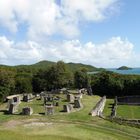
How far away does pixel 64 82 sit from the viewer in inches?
4033

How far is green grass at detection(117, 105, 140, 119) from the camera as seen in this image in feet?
180

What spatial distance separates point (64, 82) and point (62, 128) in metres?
59.8

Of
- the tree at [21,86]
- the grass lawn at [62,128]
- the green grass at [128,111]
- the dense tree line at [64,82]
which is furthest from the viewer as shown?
the tree at [21,86]

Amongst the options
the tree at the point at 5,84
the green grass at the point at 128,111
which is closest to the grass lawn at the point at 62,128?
the green grass at the point at 128,111

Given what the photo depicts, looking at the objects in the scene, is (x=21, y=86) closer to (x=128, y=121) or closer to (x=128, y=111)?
(x=128, y=111)

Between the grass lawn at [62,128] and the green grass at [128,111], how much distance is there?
7892mm

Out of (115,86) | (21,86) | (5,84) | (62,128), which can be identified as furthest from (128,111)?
(21,86)

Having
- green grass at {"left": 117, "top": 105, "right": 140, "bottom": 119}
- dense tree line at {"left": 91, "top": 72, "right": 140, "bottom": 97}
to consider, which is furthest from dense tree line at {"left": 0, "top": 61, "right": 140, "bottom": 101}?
green grass at {"left": 117, "top": 105, "right": 140, "bottom": 119}

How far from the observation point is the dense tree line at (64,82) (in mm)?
86762

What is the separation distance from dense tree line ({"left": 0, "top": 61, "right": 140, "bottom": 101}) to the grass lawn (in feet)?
96.2

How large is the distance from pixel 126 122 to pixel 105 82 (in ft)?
160

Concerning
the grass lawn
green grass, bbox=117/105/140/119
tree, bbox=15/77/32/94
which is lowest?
the grass lawn

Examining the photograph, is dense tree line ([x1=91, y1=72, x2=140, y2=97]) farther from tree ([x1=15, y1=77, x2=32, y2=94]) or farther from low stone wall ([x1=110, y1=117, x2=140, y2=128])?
low stone wall ([x1=110, y1=117, x2=140, y2=128])

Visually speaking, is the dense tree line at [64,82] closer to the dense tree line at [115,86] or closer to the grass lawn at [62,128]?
the dense tree line at [115,86]
